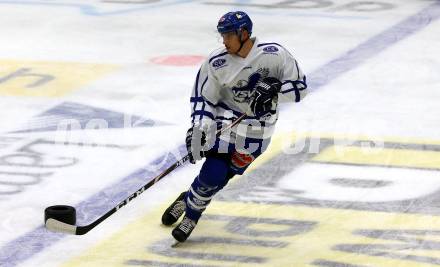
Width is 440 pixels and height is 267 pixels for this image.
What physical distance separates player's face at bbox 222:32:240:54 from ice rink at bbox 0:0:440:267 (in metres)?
1.12

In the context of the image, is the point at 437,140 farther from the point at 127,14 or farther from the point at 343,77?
the point at 127,14

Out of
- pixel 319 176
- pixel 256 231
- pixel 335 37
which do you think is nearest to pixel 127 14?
pixel 335 37

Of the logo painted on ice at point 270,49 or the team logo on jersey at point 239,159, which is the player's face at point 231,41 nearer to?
the logo painted on ice at point 270,49

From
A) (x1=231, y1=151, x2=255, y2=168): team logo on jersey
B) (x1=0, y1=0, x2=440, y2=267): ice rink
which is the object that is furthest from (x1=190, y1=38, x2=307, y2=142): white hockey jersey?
(x1=0, y1=0, x2=440, y2=267): ice rink

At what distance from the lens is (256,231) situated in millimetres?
7348

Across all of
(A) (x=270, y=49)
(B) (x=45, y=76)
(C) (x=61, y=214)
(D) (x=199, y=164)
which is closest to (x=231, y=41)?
(A) (x=270, y=49)

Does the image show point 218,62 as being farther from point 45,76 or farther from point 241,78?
point 45,76

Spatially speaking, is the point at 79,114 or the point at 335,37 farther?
the point at 335,37

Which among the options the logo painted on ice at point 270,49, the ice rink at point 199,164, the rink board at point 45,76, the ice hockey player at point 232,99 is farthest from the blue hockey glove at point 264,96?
the rink board at point 45,76

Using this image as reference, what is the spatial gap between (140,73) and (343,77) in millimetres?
1988

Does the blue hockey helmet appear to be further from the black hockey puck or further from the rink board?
the rink board

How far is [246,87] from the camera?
280 inches

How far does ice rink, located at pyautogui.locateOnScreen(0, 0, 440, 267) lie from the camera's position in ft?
23.4

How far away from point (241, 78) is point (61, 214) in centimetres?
130
